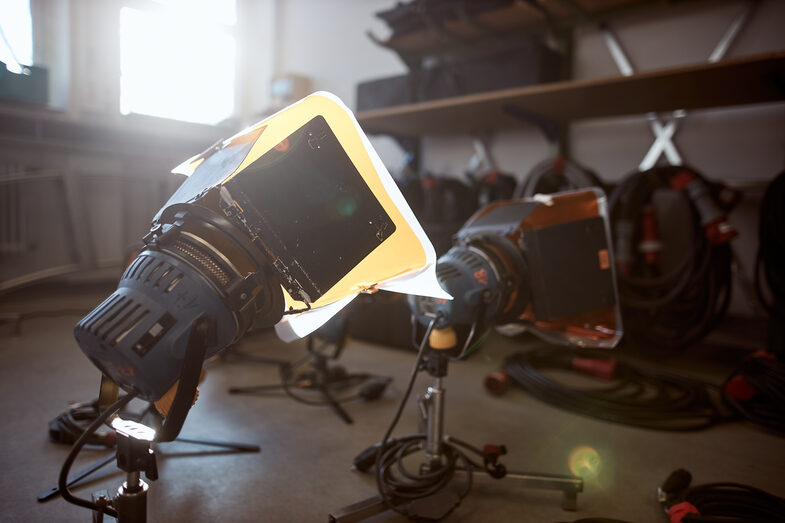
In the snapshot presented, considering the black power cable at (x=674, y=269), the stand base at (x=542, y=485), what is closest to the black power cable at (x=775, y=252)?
the black power cable at (x=674, y=269)

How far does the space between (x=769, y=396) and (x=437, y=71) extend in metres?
1.99

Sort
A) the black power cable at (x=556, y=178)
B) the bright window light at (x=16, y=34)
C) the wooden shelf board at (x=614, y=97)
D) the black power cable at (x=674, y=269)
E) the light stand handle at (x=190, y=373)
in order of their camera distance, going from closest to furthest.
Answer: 1. the light stand handle at (x=190, y=373)
2. the wooden shelf board at (x=614, y=97)
3. the black power cable at (x=674, y=269)
4. the black power cable at (x=556, y=178)
5. the bright window light at (x=16, y=34)

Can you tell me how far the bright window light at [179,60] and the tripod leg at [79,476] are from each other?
292 cm

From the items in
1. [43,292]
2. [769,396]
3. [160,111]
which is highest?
[160,111]

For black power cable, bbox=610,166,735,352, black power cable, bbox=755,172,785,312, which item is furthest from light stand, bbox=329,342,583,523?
black power cable, bbox=755,172,785,312

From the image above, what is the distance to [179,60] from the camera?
12.4ft

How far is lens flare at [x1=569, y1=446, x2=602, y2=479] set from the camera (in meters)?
1.18

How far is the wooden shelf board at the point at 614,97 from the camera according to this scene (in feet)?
5.60

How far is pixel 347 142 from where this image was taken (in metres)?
0.73

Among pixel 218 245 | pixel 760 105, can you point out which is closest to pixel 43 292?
pixel 218 245

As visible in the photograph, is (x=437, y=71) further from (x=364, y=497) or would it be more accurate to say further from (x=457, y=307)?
(x=364, y=497)

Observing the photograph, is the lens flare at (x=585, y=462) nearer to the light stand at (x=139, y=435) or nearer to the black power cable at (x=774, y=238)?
the light stand at (x=139, y=435)

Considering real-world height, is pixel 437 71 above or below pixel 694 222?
above

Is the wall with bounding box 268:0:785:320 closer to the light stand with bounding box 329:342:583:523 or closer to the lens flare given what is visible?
the lens flare
